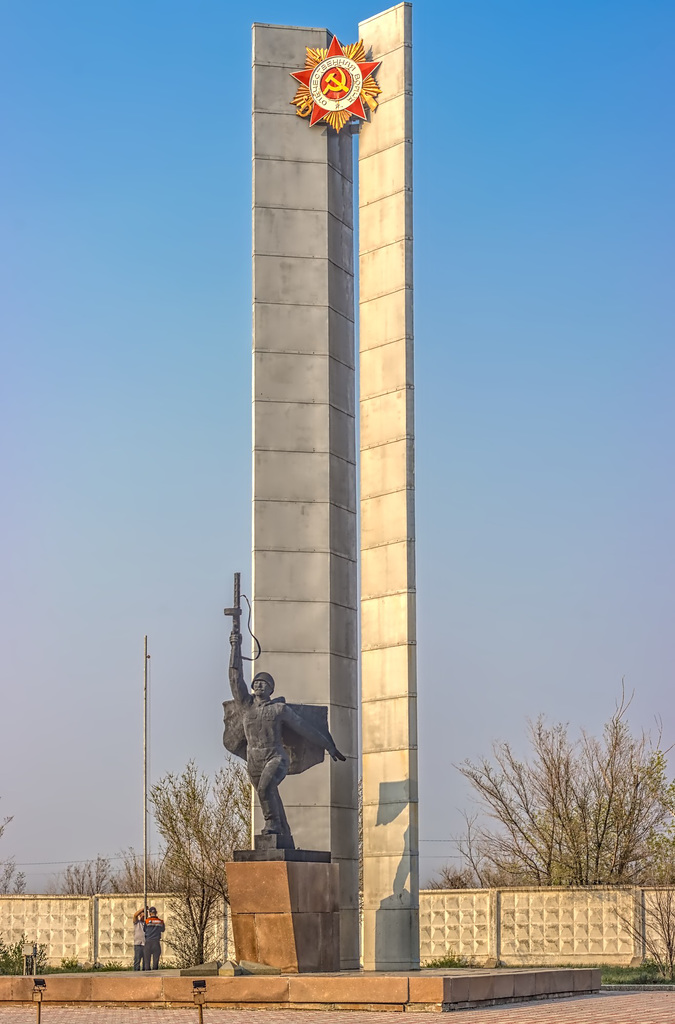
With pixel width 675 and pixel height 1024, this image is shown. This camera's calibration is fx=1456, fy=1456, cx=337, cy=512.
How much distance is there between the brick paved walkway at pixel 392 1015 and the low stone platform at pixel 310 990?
0.56ft

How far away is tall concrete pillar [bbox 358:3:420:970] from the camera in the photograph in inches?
730

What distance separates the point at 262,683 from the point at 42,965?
12630 millimetres

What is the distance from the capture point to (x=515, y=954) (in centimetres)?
2489

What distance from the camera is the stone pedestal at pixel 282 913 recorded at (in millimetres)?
15289

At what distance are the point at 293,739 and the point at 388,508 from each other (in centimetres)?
420

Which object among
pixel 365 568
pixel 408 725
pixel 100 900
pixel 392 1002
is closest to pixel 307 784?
pixel 408 725

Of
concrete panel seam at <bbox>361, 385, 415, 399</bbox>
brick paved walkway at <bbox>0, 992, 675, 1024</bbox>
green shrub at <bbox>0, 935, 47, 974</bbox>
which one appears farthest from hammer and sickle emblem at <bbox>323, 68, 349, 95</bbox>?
green shrub at <bbox>0, 935, 47, 974</bbox>

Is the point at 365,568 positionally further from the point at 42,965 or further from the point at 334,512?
the point at 42,965

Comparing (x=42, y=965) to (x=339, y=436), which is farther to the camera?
(x=42, y=965)

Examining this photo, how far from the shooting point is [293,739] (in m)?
16.5

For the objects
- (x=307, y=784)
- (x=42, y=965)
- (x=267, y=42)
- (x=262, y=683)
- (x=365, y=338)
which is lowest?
(x=42, y=965)

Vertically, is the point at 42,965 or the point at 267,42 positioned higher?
the point at 267,42

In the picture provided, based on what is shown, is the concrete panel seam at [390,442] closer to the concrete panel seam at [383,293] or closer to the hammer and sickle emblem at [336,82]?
the concrete panel seam at [383,293]

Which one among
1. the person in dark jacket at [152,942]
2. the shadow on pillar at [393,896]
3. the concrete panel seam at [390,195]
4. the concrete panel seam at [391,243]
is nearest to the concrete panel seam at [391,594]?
the shadow on pillar at [393,896]
